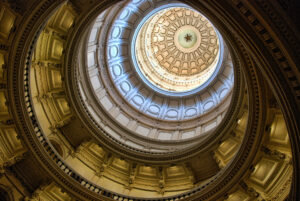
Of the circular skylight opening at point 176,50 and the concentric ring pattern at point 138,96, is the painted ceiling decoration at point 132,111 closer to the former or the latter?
the concentric ring pattern at point 138,96

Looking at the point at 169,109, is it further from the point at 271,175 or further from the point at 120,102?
the point at 271,175

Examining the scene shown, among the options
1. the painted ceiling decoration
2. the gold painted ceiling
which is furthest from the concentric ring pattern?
the gold painted ceiling

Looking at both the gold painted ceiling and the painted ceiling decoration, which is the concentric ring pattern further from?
the gold painted ceiling

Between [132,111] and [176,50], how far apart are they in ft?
41.7

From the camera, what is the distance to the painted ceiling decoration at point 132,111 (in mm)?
8961

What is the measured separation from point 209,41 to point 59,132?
21.6 meters

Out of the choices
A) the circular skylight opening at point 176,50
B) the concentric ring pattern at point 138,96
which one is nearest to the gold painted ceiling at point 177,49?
the circular skylight opening at point 176,50

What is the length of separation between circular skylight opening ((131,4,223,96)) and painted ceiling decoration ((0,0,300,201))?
4.03 ft

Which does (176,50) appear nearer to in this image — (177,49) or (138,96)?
(177,49)

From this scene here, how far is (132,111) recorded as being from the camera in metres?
25.4

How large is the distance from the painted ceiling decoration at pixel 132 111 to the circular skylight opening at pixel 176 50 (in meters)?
1.23

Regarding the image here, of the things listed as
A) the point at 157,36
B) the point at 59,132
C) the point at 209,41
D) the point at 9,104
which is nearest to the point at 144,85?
the point at 157,36

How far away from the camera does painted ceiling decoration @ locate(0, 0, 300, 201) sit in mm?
8961

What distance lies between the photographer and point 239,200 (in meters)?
13.5
